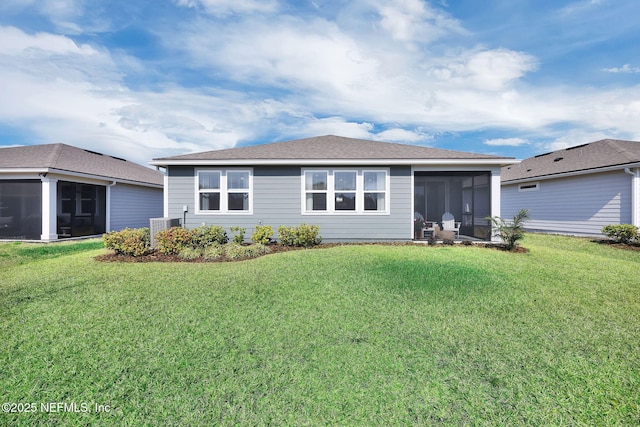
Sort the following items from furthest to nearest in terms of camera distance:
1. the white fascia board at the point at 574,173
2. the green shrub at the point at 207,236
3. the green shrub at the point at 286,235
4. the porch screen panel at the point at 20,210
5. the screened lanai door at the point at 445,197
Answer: the screened lanai door at the point at 445,197 → the porch screen panel at the point at 20,210 → the white fascia board at the point at 574,173 → the green shrub at the point at 286,235 → the green shrub at the point at 207,236

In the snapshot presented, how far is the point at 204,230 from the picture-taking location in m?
9.91

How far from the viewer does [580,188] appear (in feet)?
44.7

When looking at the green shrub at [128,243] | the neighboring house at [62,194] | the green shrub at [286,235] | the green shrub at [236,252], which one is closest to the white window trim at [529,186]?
the green shrub at [286,235]

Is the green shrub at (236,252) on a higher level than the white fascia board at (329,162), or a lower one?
lower

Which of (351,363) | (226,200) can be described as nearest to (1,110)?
(226,200)

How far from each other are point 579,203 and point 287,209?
13330mm

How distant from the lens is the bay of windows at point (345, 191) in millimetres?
10938

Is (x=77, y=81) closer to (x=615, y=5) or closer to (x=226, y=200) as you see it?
(x=226, y=200)

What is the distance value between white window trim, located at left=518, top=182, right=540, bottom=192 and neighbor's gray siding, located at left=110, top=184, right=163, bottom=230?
22010 millimetres

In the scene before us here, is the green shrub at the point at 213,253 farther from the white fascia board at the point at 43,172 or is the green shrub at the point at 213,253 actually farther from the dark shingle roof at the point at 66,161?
the dark shingle roof at the point at 66,161

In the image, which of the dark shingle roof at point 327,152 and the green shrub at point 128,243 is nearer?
the green shrub at point 128,243

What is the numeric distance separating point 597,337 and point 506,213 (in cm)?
1655

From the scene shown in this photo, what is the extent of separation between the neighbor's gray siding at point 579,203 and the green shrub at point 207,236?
15.4 m

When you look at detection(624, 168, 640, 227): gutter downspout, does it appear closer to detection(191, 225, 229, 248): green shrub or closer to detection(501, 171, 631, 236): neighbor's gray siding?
detection(501, 171, 631, 236): neighbor's gray siding
